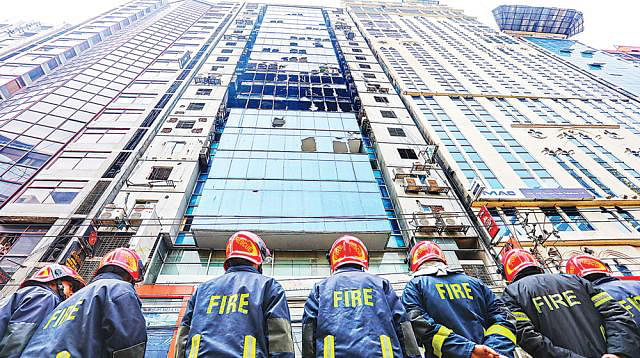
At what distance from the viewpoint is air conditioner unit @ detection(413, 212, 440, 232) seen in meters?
14.2

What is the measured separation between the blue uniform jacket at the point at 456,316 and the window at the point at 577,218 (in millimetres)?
17509

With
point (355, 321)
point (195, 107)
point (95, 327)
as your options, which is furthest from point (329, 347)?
point (195, 107)

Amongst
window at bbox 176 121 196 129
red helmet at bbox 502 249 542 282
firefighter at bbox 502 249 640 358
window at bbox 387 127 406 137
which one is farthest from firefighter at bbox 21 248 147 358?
window at bbox 387 127 406 137

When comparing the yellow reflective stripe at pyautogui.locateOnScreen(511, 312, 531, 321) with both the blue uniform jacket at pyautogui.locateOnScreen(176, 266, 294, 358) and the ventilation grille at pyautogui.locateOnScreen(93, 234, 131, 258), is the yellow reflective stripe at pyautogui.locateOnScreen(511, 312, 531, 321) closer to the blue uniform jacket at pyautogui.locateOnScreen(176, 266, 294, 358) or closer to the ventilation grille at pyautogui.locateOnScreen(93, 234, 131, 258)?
the blue uniform jacket at pyautogui.locateOnScreen(176, 266, 294, 358)

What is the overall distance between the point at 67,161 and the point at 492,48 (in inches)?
2366

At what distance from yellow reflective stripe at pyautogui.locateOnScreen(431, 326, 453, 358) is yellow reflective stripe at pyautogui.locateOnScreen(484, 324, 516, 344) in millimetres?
758

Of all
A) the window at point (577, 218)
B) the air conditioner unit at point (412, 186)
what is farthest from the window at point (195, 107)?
the window at point (577, 218)

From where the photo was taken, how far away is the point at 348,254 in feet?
16.6

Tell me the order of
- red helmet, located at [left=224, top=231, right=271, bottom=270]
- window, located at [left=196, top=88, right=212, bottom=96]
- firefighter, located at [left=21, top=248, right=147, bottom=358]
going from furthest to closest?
window, located at [left=196, top=88, right=212, bottom=96], red helmet, located at [left=224, top=231, right=271, bottom=270], firefighter, located at [left=21, top=248, right=147, bottom=358]

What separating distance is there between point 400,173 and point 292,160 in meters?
6.98

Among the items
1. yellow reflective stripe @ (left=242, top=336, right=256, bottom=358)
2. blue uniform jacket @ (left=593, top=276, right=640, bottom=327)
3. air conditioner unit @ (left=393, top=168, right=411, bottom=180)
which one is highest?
yellow reflective stripe @ (left=242, top=336, right=256, bottom=358)

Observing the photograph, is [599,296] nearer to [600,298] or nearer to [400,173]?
[600,298]

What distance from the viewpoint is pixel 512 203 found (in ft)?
58.3

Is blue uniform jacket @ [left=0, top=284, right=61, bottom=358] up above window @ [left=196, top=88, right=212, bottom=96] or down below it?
above
